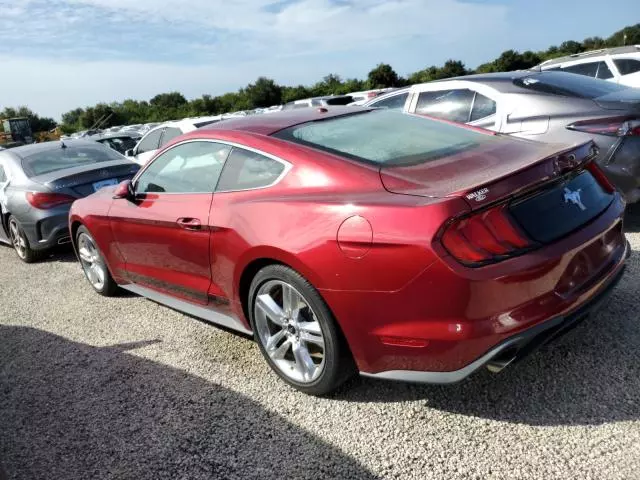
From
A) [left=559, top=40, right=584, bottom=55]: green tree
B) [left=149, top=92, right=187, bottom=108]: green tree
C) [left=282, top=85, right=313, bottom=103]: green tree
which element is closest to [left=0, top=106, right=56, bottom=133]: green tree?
[left=149, top=92, right=187, bottom=108]: green tree

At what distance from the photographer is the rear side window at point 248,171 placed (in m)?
3.05

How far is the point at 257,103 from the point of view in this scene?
6344 centimetres

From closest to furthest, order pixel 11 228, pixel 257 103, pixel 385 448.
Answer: pixel 385 448 → pixel 11 228 → pixel 257 103

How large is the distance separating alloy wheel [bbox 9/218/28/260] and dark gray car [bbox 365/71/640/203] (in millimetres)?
5199

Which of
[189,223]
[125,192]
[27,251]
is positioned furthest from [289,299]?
[27,251]

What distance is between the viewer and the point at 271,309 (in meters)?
3.03

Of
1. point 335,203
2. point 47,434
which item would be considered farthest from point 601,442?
point 47,434

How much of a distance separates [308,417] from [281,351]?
0.43 m

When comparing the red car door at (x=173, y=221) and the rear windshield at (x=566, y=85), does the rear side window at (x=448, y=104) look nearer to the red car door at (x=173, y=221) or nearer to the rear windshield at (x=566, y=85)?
the rear windshield at (x=566, y=85)

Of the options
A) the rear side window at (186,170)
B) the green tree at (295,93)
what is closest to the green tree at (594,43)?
the green tree at (295,93)

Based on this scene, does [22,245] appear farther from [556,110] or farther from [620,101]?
[620,101]

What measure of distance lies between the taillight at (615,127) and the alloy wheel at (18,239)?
6.45 m

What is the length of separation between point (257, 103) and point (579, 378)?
63.4 meters

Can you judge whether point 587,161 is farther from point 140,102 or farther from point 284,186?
point 140,102
